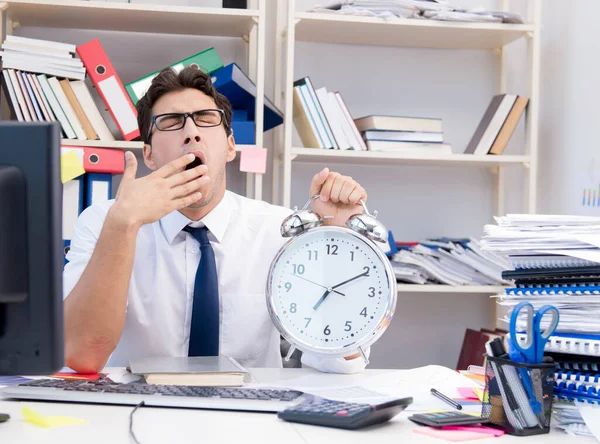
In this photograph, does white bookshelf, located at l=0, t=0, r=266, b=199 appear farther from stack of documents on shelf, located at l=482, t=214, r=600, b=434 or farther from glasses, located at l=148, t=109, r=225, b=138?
stack of documents on shelf, located at l=482, t=214, r=600, b=434

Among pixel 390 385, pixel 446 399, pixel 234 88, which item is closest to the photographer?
pixel 446 399

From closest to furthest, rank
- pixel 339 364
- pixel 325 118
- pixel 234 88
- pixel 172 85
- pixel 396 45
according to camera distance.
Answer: pixel 339 364
pixel 172 85
pixel 234 88
pixel 325 118
pixel 396 45

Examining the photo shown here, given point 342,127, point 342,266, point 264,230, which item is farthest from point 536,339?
point 342,127

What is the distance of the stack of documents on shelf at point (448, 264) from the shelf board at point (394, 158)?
1.04 feet

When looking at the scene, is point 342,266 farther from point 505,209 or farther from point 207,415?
point 505,209

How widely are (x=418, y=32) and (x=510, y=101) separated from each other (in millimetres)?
443

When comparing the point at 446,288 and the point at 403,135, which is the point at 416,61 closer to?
the point at 403,135

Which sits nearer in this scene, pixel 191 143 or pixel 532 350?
pixel 532 350

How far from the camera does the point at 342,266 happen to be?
1.47 meters

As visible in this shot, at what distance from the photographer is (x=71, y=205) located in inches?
105

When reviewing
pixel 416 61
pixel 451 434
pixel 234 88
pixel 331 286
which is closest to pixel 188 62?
pixel 234 88

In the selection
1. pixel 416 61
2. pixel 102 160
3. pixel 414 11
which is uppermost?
pixel 414 11

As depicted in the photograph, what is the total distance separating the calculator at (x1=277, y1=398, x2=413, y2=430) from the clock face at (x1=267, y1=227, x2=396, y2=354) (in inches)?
12.2

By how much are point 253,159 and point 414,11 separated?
0.84 m
